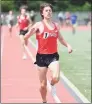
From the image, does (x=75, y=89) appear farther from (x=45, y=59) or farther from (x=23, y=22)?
(x=23, y=22)

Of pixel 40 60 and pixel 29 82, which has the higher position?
pixel 40 60

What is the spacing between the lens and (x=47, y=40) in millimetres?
9023

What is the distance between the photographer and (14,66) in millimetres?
18312

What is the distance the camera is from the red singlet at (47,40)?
29.5ft

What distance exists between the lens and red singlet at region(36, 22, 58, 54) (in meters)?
9.00

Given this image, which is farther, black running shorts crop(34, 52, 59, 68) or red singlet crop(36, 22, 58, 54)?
black running shorts crop(34, 52, 59, 68)

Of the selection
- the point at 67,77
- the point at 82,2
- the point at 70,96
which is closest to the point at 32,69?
the point at 67,77

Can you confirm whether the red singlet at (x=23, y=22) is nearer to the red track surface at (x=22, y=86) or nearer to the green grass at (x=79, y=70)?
the red track surface at (x=22, y=86)

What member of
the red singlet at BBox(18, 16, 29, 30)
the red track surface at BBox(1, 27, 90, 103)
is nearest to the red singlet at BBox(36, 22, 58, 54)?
the red track surface at BBox(1, 27, 90, 103)

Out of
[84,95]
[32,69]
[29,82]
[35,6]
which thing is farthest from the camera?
[35,6]

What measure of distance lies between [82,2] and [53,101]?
7929cm

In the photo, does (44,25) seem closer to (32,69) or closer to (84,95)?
(84,95)

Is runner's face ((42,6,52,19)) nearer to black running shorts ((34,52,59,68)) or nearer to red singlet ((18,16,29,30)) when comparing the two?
black running shorts ((34,52,59,68))

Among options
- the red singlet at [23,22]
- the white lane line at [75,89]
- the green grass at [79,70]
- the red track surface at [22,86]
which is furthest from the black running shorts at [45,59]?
the red singlet at [23,22]
